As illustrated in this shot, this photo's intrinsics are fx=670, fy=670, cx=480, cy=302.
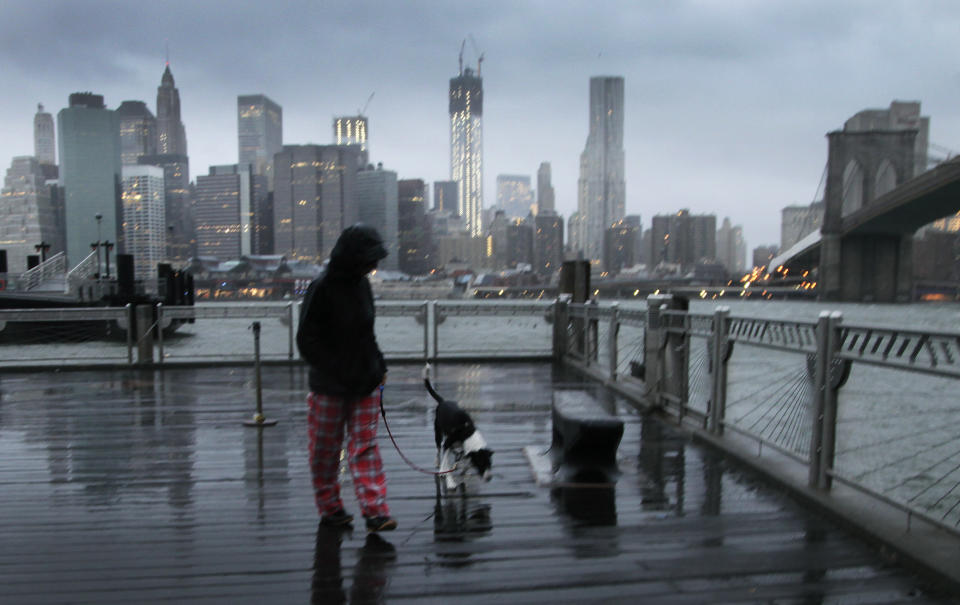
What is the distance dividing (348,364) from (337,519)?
0.92m

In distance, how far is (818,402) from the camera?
4.20m

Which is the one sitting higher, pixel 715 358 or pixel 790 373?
pixel 715 358

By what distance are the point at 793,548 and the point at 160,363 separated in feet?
34.9

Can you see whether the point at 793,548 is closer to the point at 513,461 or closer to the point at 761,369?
the point at 513,461

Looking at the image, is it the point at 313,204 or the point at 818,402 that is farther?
the point at 313,204

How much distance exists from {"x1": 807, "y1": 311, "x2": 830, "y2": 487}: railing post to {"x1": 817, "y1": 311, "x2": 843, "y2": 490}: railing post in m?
0.02

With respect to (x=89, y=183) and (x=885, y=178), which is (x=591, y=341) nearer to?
(x=885, y=178)

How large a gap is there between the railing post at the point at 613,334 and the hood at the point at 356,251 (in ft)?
17.6

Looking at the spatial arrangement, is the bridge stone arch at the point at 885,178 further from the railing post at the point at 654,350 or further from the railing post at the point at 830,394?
the railing post at the point at 830,394

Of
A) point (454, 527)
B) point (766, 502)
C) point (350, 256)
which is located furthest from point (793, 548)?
point (350, 256)

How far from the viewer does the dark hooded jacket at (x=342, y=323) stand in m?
3.59

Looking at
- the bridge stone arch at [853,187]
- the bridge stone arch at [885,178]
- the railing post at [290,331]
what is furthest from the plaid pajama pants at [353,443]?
the bridge stone arch at [885,178]

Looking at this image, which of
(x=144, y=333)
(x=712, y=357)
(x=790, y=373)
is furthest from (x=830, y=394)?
(x=144, y=333)

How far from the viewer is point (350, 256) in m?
3.56
